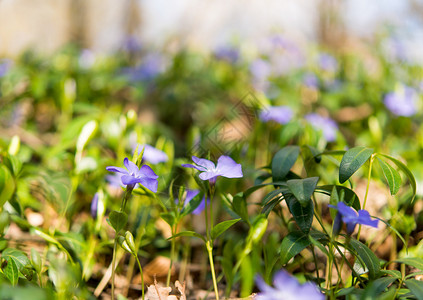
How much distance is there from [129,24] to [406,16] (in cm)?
328

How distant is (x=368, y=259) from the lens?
848 millimetres

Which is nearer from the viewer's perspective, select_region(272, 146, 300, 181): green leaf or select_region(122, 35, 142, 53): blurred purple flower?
select_region(272, 146, 300, 181): green leaf

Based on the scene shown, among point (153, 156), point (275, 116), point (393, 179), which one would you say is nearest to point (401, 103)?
point (275, 116)

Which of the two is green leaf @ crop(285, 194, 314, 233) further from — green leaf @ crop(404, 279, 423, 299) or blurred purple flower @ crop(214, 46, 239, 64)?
blurred purple flower @ crop(214, 46, 239, 64)

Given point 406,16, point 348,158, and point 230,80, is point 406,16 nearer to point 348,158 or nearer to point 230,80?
point 230,80

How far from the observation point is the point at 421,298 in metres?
0.71

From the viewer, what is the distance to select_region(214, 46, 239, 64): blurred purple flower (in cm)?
310

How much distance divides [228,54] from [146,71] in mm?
794

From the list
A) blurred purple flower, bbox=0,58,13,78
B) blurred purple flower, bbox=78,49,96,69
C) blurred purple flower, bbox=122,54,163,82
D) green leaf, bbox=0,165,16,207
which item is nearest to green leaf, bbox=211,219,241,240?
green leaf, bbox=0,165,16,207

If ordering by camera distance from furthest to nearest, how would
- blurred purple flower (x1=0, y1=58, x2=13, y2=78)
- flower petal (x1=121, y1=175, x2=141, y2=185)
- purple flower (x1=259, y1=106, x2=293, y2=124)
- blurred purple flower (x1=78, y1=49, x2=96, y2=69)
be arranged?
1. blurred purple flower (x1=78, y1=49, x2=96, y2=69)
2. blurred purple flower (x1=0, y1=58, x2=13, y2=78)
3. purple flower (x1=259, y1=106, x2=293, y2=124)
4. flower petal (x1=121, y1=175, x2=141, y2=185)

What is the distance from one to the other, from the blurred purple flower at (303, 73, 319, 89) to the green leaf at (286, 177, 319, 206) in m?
1.79

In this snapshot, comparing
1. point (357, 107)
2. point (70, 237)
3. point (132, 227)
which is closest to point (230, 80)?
point (357, 107)

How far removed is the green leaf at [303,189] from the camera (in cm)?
82

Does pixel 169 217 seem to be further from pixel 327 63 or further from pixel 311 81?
pixel 327 63
